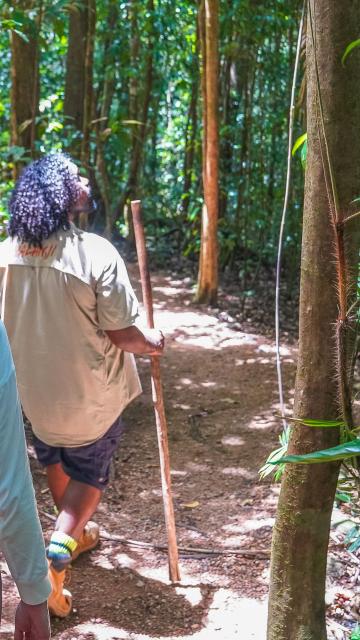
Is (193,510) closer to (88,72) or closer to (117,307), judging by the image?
(117,307)

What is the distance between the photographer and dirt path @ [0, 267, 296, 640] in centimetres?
364

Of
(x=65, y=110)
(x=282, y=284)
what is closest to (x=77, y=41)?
(x=65, y=110)

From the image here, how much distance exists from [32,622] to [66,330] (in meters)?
1.69

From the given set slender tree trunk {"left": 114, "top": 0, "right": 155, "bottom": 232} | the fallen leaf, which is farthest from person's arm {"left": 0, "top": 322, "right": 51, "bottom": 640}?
slender tree trunk {"left": 114, "top": 0, "right": 155, "bottom": 232}

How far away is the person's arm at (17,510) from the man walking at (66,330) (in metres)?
1.59

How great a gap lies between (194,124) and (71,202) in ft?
26.8

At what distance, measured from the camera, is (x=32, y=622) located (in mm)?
1977

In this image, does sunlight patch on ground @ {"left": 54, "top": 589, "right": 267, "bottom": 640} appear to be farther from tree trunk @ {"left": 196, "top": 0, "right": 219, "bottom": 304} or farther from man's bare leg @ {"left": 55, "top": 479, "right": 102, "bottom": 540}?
tree trunk @ {"left": 196, "top": 0, "right": 219, "bottom": 304}

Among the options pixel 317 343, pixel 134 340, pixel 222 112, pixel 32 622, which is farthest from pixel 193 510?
pixel 222 112

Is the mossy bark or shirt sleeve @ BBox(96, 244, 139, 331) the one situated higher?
the mossy bark

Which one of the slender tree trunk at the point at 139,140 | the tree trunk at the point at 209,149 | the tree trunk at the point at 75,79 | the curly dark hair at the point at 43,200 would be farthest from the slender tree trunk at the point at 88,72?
the curly dark hair at the point at 43,200

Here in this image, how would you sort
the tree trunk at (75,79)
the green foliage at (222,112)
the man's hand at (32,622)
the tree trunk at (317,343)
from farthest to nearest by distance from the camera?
the tree trunk at (75,79) → the green foliage at (222,112) → the tree trunk at (317,343) → the man's hand at (32,622)

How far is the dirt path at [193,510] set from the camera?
11.9ft

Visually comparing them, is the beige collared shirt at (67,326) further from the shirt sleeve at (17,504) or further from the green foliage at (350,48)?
the shirt sleeve at (17,504)
